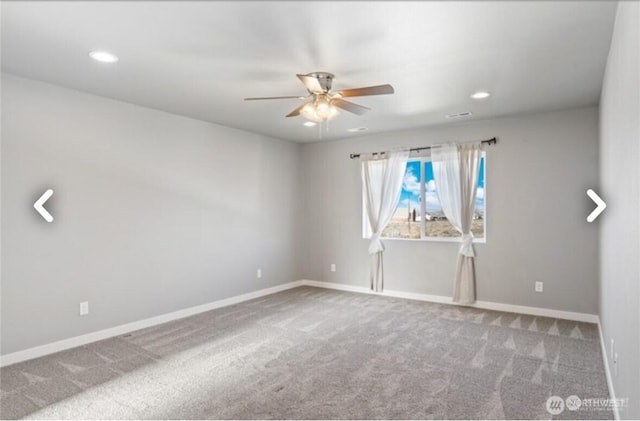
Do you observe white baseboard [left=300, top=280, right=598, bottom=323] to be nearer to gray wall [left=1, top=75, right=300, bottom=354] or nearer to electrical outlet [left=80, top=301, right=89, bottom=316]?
gray wall [left=1, top=75, right=300, bottom=354]

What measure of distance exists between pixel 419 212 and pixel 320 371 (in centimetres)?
324

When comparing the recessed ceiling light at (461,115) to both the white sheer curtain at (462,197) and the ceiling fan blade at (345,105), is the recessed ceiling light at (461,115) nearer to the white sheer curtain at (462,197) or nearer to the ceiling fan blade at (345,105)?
the white sheer curtain at (462,197)

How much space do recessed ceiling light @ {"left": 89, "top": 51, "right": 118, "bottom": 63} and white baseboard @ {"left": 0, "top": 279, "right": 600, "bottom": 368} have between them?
2.66 metres

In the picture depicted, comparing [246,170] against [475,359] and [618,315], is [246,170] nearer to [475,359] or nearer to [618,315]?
[475,359]

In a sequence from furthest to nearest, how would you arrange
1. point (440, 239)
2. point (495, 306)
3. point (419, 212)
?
point (419, 212)
point (440, 239)
point (495, 306)

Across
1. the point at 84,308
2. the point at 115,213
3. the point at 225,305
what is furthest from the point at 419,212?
the point at 84,308

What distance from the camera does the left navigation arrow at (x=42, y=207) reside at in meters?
3.27

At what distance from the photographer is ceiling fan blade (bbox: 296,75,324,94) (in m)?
2.74

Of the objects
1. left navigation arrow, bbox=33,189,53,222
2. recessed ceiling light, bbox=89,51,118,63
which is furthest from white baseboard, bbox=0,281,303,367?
recessed ceiling light, bbox=89,51,118,63

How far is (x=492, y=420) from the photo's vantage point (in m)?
2.29

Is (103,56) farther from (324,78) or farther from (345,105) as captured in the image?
(345,105)

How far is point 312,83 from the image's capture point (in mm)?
2854

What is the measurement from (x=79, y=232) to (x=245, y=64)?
2409mm

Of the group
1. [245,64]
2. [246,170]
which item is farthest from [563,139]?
[246,170]
